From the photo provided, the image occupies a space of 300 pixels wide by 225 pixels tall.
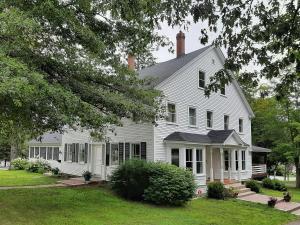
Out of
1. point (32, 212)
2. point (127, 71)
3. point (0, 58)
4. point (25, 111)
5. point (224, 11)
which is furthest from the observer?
point (127, 71)

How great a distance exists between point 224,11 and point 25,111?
596cm

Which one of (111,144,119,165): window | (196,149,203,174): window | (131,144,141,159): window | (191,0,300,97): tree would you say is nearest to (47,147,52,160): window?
(111,144,119,165): window

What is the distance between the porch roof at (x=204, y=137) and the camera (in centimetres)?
2002

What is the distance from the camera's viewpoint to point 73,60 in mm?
13102

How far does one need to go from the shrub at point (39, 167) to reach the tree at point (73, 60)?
15.7m

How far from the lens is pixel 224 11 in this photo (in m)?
7.21

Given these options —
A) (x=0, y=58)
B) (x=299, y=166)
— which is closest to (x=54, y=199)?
(x=0, y=58)

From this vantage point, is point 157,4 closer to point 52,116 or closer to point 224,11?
point 224,11

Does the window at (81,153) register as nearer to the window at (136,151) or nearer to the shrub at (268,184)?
the window at (136,151)

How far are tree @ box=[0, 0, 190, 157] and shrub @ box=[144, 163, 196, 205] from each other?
2565 millimetres

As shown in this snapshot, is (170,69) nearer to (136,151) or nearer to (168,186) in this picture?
(136,151)

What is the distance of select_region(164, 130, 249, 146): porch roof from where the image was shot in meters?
20.0

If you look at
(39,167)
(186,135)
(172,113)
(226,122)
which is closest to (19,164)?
(39,167)

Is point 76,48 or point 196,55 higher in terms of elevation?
point 196,55
